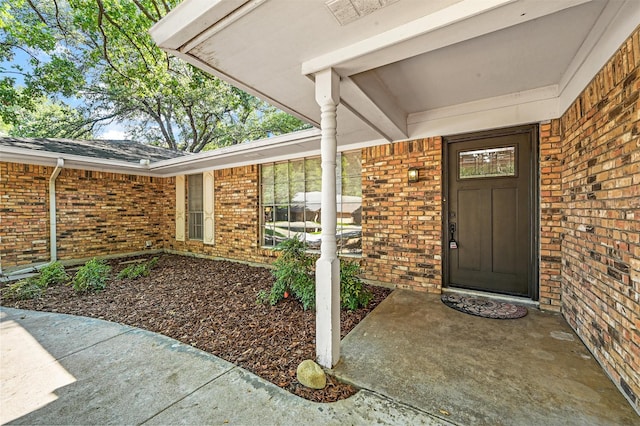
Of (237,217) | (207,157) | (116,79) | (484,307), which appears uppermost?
(116,79)

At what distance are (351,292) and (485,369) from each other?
1580 millimetres

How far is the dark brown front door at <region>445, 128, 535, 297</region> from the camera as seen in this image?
11.0 ft

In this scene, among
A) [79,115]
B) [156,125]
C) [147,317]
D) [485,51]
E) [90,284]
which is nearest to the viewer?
[485,51]

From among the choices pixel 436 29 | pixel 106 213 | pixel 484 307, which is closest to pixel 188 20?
pixel 436 29

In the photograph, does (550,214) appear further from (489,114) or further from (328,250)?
(328,250)

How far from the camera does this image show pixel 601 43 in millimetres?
2016

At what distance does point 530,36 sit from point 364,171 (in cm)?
259

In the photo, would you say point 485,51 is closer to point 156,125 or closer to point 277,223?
point 277,223

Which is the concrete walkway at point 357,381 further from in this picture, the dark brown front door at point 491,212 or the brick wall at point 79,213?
the brick wall at point 79,213

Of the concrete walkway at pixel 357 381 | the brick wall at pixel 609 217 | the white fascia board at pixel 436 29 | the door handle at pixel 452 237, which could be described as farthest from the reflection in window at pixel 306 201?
the brick wall at pixel 609 217

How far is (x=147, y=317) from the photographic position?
3172 millimetres

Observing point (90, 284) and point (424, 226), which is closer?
point (424, 226)

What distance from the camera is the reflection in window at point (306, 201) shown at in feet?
15.3

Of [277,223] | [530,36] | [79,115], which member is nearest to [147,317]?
[277,223]
